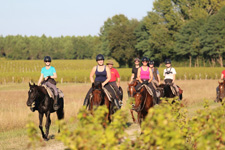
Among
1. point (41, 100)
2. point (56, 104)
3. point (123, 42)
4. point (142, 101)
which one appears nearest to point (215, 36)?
point (123, 42)

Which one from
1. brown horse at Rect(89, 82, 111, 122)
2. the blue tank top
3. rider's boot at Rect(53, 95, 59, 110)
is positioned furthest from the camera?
rider's boot at Rect(53, 95, 59, 110)

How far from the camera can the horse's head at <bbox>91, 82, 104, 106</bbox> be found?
32.6ft

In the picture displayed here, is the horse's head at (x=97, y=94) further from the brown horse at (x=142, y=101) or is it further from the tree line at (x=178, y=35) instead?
the tree line at (x=178, y=35)

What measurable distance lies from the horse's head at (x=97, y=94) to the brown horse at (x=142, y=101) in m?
1.52

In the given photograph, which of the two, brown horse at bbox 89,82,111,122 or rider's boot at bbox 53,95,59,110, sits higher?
brown horse at bbox 89,82,111,122

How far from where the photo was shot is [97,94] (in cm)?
998

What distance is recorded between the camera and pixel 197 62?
84.3 meters

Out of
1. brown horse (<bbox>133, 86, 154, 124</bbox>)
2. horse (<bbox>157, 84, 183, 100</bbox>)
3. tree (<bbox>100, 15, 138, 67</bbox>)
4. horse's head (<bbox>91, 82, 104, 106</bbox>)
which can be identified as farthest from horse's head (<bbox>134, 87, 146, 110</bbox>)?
tree (<bbox>100, 15, 138, 67</bbox>)

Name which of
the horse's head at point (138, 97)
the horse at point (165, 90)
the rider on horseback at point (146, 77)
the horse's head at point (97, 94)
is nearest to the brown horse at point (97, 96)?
the horse's head at point (97, 94)

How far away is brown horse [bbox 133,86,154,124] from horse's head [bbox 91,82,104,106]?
1523 millimetres

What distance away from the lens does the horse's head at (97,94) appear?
32.6ft

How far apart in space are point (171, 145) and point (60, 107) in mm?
9042

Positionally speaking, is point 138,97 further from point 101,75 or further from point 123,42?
point 123,42

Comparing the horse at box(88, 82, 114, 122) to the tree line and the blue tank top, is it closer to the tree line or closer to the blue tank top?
the blue tank top
